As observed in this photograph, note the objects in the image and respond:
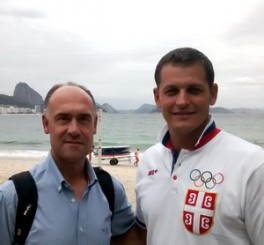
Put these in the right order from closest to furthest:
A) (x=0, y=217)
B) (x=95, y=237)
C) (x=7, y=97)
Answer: (x=0, y=217)
(x=95, y=237)
(x=7, y=97)

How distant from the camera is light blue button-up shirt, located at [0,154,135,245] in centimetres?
234

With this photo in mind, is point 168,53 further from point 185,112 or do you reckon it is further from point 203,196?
point 203,196

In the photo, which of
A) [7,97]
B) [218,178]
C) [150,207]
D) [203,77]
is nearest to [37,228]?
[150,207]

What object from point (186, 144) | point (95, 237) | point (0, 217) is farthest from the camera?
point (186, 144)

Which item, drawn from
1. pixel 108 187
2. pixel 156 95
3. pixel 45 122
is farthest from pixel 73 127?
pixel 156 95

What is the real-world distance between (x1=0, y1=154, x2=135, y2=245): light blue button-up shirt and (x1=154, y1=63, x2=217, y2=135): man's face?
0.74 meters

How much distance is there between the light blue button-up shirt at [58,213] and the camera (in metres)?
2.34

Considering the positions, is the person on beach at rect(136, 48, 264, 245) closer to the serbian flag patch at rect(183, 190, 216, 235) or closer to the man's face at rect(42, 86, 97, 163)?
the serbian flag patch at rect(183, 190, 216, 235)

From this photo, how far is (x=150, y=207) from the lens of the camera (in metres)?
2.73

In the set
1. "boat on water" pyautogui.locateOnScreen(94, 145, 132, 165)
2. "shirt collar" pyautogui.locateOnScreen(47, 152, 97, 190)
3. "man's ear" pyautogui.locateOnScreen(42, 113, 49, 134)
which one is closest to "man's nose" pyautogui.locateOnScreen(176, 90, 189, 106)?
"shirt collar" pyautogui.locateOnScreen(47, 152, 97, 190)

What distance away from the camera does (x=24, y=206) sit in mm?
2363

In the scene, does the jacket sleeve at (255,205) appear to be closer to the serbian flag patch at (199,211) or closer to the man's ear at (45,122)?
the serbian flag patch at (199,211)

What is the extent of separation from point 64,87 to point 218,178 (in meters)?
1.21

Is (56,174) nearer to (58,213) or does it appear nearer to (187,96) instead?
(58,213)
